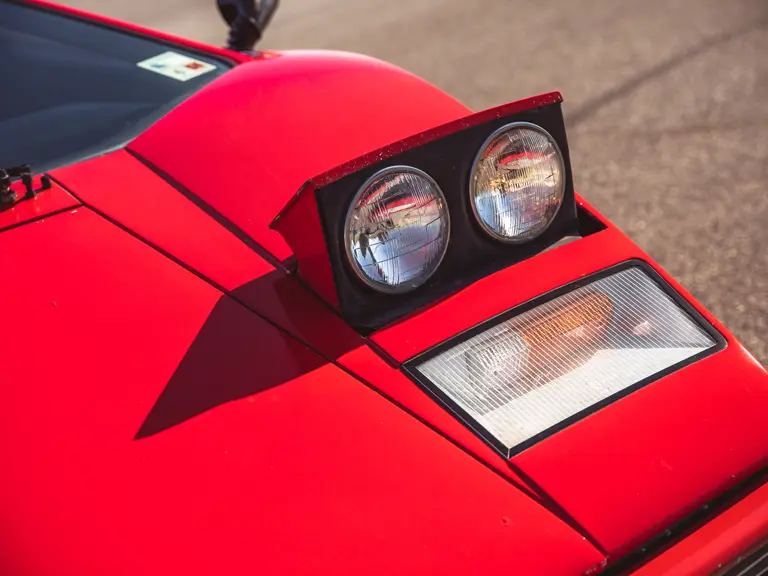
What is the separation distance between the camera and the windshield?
1.90 m

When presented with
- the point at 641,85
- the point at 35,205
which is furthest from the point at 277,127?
the point at 641,85

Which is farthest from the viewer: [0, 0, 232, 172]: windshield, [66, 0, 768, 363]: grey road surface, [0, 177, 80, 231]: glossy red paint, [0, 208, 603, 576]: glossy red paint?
[66, 0, 768, 363]: grey road surface

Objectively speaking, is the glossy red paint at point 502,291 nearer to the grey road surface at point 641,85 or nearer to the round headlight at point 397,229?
the round headlight at point 397,229

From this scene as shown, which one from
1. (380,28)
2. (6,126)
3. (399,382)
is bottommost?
(399,382)

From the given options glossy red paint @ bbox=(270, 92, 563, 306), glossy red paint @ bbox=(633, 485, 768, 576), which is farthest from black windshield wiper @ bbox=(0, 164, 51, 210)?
glossy red paint @ bbox=(633, 485, 768, 576)

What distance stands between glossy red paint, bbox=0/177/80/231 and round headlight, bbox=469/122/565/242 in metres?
0.75

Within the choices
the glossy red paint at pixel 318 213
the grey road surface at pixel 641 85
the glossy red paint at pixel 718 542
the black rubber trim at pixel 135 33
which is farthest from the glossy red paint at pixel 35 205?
the grey road surface at pixel 641 85

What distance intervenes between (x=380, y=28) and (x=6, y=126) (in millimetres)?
4205

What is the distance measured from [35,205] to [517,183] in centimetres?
87

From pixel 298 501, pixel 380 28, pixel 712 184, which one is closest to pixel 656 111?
pixel 712 184

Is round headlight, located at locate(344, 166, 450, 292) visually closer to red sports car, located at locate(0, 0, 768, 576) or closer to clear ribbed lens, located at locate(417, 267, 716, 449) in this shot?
red sports car, located at locate(0, 0, 768, 576)

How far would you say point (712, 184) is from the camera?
334 cm

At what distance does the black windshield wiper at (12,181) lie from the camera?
161 cm

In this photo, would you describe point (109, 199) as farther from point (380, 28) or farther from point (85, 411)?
point (380, 28)
